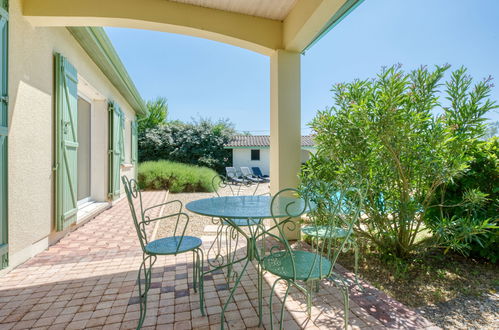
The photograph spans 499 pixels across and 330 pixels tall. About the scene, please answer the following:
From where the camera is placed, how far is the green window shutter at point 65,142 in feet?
10.5

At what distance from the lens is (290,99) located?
3.46 meters

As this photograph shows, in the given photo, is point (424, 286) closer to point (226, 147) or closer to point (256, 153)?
point (226, 147)

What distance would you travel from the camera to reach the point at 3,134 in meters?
2.26

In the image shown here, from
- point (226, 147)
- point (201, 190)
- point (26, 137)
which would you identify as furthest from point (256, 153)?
point (26, 137)

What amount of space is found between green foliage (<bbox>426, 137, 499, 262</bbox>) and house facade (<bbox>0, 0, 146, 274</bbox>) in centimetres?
417

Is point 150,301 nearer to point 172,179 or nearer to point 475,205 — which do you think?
point 475,205

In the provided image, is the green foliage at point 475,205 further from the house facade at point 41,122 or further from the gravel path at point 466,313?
the house facade at point 41,122

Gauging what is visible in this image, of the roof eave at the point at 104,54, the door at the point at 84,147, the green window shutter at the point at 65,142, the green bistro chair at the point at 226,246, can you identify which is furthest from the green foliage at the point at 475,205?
the door at the point at 84,147

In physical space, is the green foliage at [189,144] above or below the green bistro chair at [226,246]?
above

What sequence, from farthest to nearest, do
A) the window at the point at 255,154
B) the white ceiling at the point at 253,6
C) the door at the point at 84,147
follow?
the window at the point at 255,154, the door at the point at 84,147, the white ceiling at the point at 253,6

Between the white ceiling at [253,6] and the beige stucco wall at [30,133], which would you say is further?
the white ceiling at [253,6]

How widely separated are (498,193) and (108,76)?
6.56 metres

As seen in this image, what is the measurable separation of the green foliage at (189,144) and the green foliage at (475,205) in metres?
13.0

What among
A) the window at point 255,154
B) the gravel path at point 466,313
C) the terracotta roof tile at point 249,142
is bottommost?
the gravel path at point 466,313
